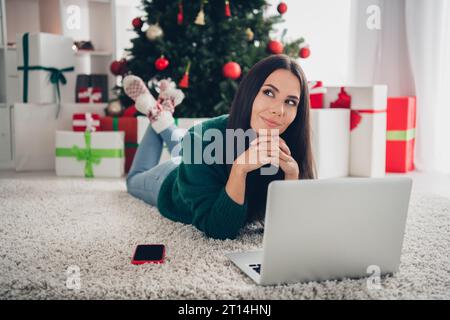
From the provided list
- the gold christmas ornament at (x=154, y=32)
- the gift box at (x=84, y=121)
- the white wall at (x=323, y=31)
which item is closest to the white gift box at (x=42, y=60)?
the gift box at (x=84, y=121)

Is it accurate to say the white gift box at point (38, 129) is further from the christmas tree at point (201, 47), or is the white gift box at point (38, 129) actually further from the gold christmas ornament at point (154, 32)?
the gold christmas ornament at point (154, 32)

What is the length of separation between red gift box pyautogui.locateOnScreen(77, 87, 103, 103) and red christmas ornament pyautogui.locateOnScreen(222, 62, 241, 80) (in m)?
1.04

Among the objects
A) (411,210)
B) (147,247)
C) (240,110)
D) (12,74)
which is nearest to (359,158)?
(411,210)

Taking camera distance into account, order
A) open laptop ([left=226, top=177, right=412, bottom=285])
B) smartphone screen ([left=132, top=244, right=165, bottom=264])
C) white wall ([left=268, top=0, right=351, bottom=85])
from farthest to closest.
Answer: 1. white wall ([left=268, top=0, right=351, bottom=85])
2. smartphone screen ([left=132, top=244, right=165, bottom=264])
3. open laptop ([left=226, top=177, right=412, bottom=285])

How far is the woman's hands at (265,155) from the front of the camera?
1.23 meters

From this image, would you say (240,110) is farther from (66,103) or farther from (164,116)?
(66,103)

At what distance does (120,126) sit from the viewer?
294 centimetres

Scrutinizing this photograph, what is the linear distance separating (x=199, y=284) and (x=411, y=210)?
118cm

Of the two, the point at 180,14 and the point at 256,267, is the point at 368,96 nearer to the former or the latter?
the point at 180,14

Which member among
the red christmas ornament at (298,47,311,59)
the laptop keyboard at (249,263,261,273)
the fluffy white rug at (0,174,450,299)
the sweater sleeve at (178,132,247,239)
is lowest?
the fluffy white rug at (0,174,450,299)

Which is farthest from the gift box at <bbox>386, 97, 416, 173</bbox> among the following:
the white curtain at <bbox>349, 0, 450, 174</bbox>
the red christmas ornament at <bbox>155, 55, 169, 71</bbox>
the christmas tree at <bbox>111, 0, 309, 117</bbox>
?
the red christmas ornament at <bbox>155, 55, 169, 71</bbox>

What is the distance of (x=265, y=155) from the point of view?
1.23 m

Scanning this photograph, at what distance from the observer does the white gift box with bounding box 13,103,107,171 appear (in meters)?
2.99

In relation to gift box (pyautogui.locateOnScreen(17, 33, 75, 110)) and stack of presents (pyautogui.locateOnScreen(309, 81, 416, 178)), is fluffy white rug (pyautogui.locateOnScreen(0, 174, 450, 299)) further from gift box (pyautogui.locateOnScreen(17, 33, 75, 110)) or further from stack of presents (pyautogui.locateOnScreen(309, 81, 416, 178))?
gift box (pyautogui.locateOnScreen(17, 33, 75, 110))
